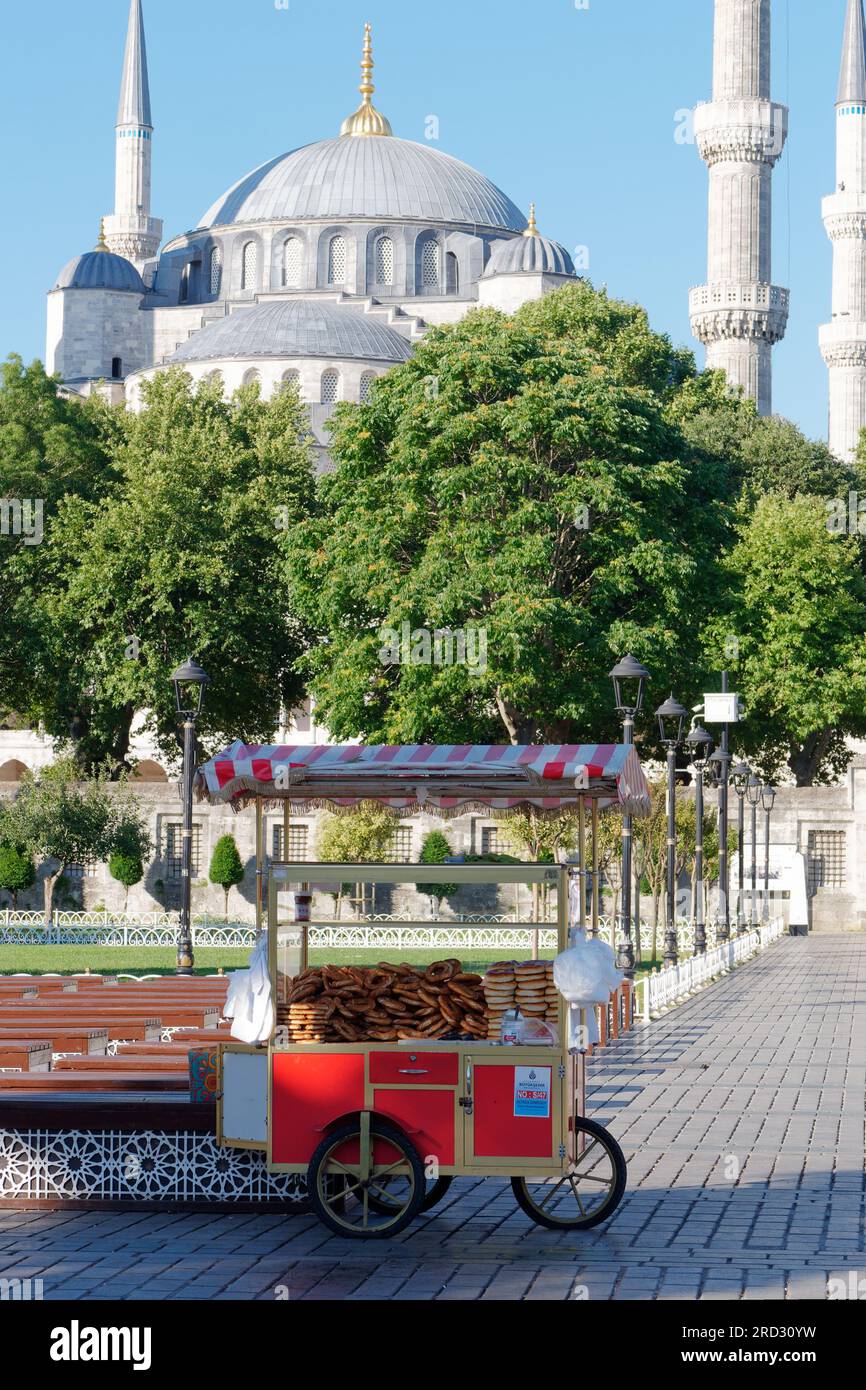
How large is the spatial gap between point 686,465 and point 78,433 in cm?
1702

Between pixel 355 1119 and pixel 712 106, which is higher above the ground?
pixel 712 106

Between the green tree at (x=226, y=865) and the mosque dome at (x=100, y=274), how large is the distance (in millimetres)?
47413

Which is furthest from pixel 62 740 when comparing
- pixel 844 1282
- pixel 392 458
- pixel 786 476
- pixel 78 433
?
pixel 844 1282

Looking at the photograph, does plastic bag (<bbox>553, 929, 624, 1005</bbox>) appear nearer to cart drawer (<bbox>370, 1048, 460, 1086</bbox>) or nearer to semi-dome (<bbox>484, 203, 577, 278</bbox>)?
cart drawer (<bbox>370, 1048, 460, 1086</bbox>)

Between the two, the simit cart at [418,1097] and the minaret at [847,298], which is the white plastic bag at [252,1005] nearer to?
the simit cart at [418,1097]

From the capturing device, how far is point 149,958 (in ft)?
114

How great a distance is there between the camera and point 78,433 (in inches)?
2095

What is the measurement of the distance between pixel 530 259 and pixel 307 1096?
7558 centimetres

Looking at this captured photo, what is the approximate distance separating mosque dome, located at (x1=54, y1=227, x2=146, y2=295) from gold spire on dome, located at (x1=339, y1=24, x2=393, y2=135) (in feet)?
52.2

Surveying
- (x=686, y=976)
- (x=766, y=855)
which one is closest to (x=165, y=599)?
(x=766, y=855)

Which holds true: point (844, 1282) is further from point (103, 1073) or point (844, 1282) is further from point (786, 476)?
point (786, 476)

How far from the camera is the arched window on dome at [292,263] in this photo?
300 feet
